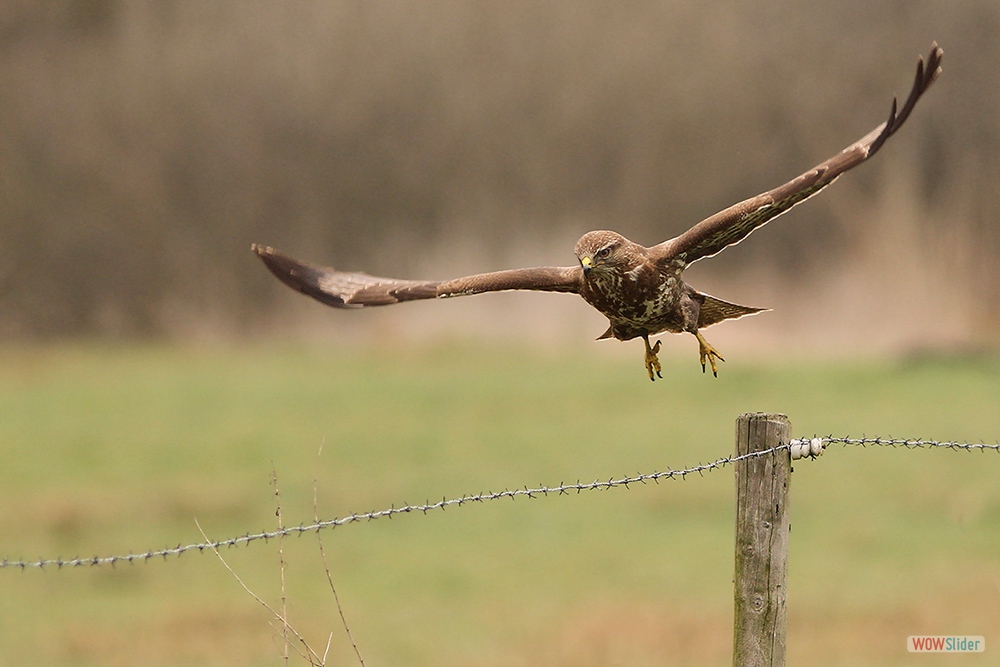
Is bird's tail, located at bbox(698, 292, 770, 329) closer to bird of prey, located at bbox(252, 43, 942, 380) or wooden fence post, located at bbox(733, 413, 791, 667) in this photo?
bird of prey, located at bbox(252, 43, 942, 380)

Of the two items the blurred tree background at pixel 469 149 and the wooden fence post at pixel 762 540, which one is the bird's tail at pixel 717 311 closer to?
the wooden fence post at pixel 762 540

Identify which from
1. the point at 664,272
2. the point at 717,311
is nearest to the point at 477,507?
the point at 717,311

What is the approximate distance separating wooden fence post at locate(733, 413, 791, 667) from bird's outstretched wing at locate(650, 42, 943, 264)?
903mm

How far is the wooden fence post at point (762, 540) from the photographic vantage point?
3816 millimetres

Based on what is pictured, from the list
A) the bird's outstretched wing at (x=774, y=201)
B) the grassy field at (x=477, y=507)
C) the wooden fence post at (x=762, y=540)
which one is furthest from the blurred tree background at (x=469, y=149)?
the wooden fence post at (x=762, y=540)

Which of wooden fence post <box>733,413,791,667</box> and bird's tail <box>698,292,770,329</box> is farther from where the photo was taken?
bird's tail <box>698,292,770,329</box>

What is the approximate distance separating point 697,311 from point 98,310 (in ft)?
70.8

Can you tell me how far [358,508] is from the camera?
14102 millimetres

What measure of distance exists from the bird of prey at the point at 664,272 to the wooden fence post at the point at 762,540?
86cm

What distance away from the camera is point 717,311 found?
5.24 m

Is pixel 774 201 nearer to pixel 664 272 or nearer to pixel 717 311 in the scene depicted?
pixel 664 272

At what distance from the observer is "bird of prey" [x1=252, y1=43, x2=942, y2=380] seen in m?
4.55

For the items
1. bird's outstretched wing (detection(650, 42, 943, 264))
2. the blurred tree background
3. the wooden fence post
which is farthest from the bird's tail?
the blurred tree background

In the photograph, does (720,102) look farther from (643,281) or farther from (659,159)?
(643,281)
